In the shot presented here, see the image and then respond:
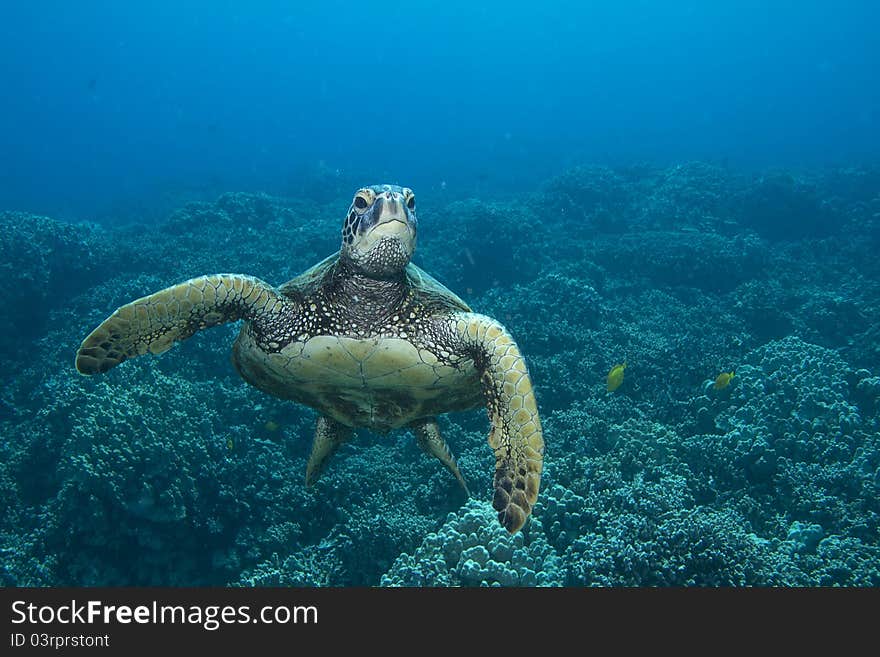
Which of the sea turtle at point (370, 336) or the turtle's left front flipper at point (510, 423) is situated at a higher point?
the sea turtle at point (370, 336)

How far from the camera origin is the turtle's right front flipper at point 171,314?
263cm

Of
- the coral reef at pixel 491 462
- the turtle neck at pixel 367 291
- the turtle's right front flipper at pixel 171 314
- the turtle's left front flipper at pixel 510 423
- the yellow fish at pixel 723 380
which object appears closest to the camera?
the turtle's left front flipper at pixel 510 423

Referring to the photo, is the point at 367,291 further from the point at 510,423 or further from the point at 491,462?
the point at 491,462

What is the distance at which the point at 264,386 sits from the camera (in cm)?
377

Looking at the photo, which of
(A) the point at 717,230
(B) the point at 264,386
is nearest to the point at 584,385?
(B) the point at 264,386

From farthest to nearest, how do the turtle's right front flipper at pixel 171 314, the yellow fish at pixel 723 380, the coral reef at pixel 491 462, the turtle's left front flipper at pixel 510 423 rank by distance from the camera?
the yellow fish at pixel 723 380
the coral reef at pixel 491 462
the turtle's right front flipper at pixel 171 314
the turtle's left front flipper at pixel 510 423

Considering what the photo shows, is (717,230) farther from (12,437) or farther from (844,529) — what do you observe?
(12,437)

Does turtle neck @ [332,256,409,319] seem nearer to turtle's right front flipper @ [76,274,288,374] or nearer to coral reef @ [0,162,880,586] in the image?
turtle's right front flipper @ [76,274,288,374]

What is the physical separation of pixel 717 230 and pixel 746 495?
985cm

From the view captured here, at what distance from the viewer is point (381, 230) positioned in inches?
101

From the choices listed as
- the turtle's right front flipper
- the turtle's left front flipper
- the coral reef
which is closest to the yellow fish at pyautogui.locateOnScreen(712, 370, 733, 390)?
the coral reef

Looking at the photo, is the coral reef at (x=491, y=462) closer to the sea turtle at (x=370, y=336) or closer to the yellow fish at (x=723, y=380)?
the yellow fish at (x=723, y=380)

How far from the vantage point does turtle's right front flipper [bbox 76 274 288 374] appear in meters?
2.63

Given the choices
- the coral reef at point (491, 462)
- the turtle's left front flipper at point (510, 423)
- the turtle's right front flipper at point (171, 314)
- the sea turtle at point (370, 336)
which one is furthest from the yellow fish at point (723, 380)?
the turtle's right front flipper at point (171, 314)
